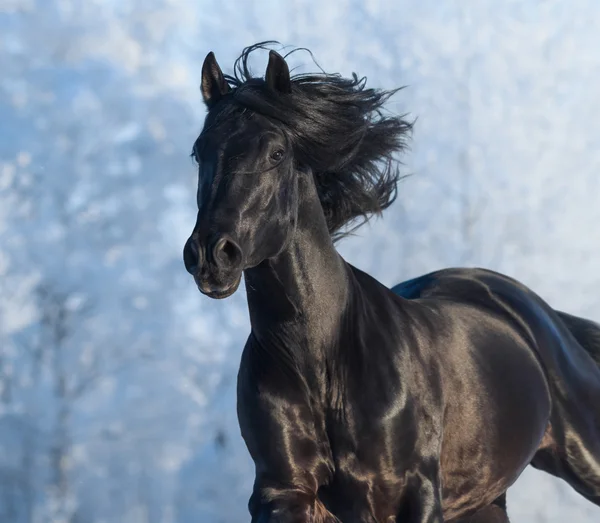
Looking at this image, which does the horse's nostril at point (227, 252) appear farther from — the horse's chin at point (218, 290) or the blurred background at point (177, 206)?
the blurred background at point (177, 206)

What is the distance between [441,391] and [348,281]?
45 cm

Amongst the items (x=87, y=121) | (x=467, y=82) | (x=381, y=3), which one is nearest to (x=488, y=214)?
(x=467, y=82)

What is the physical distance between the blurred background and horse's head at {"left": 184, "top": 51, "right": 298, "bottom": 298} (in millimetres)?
3319

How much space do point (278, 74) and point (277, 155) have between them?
259 mm

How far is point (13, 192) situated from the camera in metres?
7.02

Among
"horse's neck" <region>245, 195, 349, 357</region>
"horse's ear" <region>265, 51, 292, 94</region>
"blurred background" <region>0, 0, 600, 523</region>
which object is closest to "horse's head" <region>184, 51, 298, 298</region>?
"horse's ear" <region>265, 51, 292, 94</region>

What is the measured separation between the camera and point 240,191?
260 cm

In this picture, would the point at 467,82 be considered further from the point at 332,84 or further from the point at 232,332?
the point at 332,84

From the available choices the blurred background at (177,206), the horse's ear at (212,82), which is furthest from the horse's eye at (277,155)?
the blurred background at (177,206)

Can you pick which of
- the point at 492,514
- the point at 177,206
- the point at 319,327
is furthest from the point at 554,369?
the point at 177,206

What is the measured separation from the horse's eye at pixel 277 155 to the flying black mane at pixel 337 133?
0.37ft

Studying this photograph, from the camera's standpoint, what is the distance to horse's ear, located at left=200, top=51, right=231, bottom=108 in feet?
9.83

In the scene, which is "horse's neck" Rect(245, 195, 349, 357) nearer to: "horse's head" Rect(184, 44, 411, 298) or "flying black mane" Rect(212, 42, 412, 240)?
"horse's head" Rect(184, 44, 411, 298)

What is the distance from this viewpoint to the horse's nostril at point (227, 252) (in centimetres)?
244
